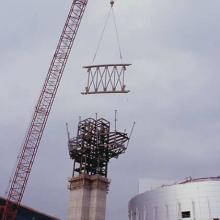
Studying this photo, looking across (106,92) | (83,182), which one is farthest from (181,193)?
(106,92)

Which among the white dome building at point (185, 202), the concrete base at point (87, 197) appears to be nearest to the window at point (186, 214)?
the white dome building at point (185, 202)

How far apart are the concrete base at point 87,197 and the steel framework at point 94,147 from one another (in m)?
8.72

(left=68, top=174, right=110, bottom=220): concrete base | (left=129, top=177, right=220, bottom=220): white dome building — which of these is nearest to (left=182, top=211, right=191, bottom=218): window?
(left=129, top=177, right=220, bottom=220): white dome building

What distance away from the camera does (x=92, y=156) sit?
149750 mm

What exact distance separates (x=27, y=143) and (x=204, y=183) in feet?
158

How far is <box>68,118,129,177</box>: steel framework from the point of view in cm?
14852

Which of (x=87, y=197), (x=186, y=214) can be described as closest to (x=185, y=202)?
(x=186, y=214)

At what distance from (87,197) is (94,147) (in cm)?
2075

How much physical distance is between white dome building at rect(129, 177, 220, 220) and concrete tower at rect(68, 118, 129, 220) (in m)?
15.2

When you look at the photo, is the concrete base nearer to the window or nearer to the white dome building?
the white dome building

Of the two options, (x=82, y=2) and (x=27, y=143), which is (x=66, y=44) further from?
(x=27, y=143)

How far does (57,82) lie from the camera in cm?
11588

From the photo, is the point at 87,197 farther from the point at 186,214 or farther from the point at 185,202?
the point at 186,214

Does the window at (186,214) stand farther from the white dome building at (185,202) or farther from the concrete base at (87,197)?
the concrete base at (87,197)
